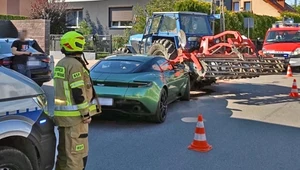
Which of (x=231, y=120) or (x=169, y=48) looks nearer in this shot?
(x=231, y=120)

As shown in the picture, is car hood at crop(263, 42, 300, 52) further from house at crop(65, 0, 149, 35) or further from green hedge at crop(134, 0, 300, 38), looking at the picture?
house at crop(65, 0, 149, 35)

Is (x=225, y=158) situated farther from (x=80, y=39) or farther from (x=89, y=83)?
(x=80, y=39)

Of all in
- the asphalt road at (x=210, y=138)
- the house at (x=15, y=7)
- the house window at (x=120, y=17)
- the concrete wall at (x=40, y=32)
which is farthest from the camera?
the house at (x=15, y=7)

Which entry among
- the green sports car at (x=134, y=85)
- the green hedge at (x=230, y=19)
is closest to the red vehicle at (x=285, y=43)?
the green hedge at (x=230, y=19)

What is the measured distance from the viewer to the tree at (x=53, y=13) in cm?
2798

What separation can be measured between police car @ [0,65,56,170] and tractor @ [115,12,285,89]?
273 inches

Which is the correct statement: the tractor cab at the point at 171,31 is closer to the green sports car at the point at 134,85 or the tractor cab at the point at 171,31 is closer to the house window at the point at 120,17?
the green sports car at the point at 134,85

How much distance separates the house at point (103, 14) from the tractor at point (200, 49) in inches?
586

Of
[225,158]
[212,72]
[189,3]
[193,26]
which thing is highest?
[189,3]

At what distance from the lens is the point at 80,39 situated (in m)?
4.24

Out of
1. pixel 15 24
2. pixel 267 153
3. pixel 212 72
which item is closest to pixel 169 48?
pixel 212 72

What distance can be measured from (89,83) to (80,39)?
494mm

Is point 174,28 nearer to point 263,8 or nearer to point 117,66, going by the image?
point 117,66

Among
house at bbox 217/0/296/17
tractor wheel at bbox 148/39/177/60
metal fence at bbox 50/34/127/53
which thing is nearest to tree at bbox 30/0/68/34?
metal fence at bbox 50/34/127/53
